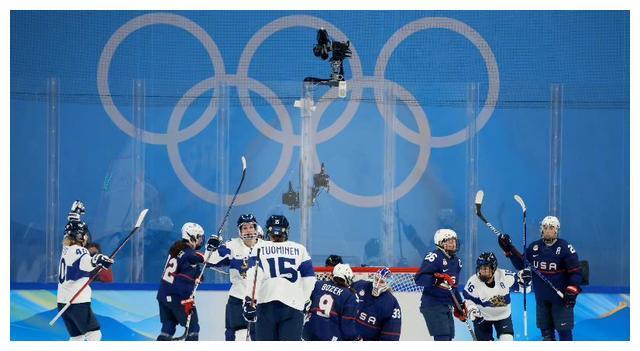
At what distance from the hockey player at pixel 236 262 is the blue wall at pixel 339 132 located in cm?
166

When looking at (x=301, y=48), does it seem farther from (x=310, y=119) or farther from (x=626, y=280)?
(x=626, y=280)

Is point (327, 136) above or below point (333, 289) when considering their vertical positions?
above

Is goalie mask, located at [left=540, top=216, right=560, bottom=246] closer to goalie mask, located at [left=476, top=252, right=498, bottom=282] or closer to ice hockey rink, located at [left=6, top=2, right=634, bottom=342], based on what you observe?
goalie mask, located at [left=476, top=252, right=498, bottom=282]

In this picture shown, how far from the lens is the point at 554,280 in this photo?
9.43 meters

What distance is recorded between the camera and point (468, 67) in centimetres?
1190

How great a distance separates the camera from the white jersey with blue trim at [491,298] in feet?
30.2

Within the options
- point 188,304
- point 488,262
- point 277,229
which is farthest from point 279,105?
point 277,229

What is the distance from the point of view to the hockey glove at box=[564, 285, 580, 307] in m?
9.27

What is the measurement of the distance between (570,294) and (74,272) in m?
3.68

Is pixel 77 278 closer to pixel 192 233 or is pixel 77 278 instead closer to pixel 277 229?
pixel 192 233

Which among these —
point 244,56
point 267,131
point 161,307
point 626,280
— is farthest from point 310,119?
point 626,280

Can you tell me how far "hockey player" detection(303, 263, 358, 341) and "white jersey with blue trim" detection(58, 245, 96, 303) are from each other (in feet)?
5.44

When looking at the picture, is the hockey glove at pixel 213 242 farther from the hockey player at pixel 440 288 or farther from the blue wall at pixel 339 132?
the blue wall at pixel 339 132
